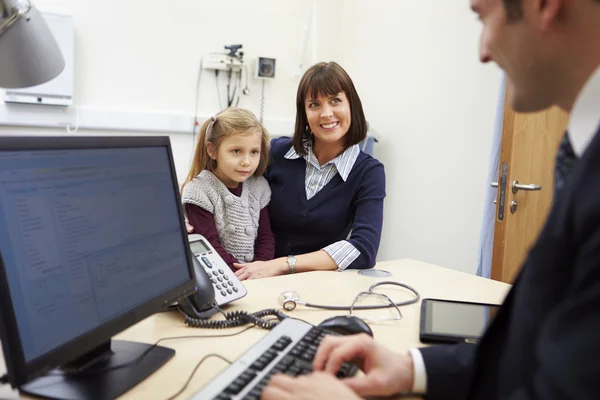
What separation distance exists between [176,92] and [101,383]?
2.32 metres

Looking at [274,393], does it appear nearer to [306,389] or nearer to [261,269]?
[306,389]

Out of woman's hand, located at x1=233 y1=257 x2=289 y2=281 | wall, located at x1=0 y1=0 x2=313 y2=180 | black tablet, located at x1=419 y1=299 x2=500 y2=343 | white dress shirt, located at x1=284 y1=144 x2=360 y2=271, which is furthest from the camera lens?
wall, located at x1=0 y1=0 x2=313 y2=180

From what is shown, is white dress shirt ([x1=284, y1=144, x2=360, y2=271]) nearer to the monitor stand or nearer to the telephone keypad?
the telephone keypad

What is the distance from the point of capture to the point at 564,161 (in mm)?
605

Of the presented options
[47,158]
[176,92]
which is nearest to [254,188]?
[47,158]

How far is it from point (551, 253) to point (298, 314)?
0.74m

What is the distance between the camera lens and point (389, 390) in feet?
2.44

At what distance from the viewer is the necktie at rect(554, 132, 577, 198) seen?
593 millimetres

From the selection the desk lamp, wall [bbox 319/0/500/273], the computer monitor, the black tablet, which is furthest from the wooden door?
the desk lamp

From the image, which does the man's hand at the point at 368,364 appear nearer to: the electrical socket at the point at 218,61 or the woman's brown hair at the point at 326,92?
the woman's brown hair at the point at 326,92

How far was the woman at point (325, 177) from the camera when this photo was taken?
1761mm

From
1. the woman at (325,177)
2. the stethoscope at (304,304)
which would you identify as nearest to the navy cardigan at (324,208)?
the woman at (325,177)

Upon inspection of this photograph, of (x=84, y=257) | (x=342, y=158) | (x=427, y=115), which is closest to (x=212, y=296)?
(x=84, y=257)

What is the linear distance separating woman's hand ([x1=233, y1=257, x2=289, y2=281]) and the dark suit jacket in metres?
0.97
